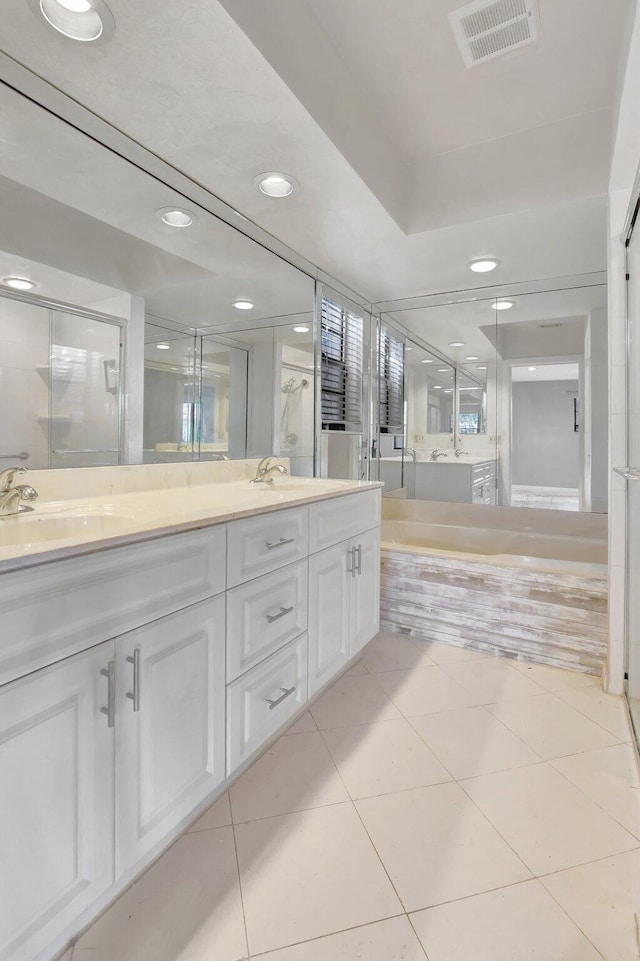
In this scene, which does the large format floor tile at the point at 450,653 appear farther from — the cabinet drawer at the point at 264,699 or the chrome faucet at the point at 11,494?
the chrome faucet at the point at 11,494

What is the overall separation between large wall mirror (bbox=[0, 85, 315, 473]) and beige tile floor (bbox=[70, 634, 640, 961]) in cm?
120

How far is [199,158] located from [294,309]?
1021 mm

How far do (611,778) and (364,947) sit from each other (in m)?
1.03

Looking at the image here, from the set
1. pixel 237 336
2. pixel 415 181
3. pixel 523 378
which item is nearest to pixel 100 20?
pixel 237 336

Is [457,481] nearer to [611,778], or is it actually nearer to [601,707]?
[601,707]

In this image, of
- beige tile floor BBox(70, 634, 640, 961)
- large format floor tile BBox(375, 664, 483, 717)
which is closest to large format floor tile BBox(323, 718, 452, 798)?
beige tile floor BBox(70, 634, 640, 961)

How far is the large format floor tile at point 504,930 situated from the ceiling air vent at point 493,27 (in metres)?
2.57

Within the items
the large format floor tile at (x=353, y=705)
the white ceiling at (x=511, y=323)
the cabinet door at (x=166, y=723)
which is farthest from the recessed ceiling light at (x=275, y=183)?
the large format floor tile at (x=353, y=705)

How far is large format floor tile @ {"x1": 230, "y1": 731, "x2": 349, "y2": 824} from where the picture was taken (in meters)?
1.42

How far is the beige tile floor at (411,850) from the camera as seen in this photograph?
3.38 ft

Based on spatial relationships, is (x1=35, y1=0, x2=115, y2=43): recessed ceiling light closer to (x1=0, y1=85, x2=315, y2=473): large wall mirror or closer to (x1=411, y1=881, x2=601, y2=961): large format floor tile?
(x1=0, y1=85, x2=315, y2=473): large wall mirror

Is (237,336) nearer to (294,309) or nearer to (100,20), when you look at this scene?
(294,309)

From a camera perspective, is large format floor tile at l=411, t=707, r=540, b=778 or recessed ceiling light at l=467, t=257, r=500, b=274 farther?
recessed ceiling light at l=467, t=257, r=500, b=274

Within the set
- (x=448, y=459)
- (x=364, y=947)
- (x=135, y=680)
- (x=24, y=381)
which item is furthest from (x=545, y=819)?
(x=448, y=459)
